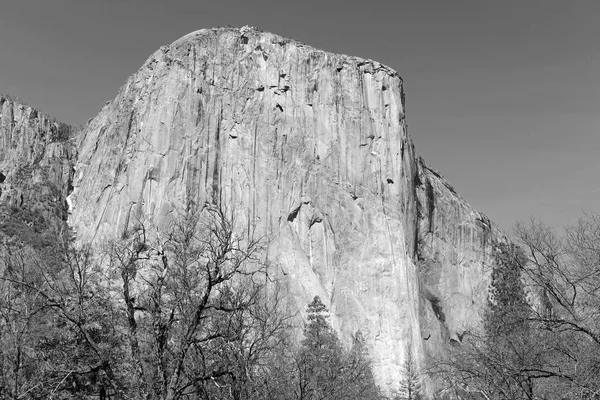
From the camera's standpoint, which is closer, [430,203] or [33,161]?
[430,203]

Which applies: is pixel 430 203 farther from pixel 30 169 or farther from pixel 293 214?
pixel 30 169

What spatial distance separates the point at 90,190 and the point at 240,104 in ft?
62.1

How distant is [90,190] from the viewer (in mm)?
60469

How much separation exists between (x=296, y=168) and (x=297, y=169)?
14 cm

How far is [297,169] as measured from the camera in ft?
176

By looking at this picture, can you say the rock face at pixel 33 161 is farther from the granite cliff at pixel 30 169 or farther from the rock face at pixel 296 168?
the rock face at pixel 296 168

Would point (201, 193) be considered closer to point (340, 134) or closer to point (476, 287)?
point (340, 134)

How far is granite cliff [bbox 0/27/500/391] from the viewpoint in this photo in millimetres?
50781

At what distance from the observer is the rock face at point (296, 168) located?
5078cm

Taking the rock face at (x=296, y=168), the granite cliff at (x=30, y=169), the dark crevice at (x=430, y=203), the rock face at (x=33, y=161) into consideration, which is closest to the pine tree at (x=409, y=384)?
the rock face at (x=296, y=168)

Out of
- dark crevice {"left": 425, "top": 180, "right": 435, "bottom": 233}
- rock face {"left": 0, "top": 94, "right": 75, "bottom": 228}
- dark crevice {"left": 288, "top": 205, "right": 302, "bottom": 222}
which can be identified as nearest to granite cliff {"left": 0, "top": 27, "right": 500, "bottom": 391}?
dark crevice {"left": 288, "top": 205, "right": 302, "bottom": 222}

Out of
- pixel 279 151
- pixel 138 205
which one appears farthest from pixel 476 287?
pixel 138 205

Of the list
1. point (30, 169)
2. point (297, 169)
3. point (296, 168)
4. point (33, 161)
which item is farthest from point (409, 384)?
point (33, 161)

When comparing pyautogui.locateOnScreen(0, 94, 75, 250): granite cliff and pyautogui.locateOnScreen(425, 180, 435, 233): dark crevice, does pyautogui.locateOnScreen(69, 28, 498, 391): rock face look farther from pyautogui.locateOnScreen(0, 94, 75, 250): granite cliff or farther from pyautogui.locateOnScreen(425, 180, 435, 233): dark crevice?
pyautogui.locateOnScreen(0, 94, 75, 250): granite cliff
